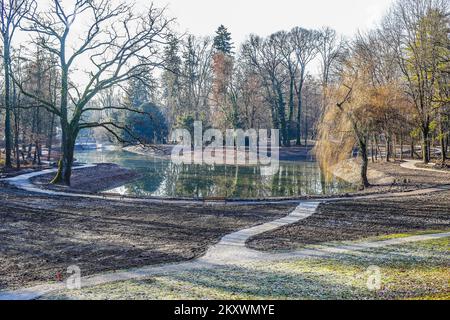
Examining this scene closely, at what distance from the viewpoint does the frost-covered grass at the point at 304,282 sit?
7.32 metres

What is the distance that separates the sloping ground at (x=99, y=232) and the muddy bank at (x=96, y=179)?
5.20m

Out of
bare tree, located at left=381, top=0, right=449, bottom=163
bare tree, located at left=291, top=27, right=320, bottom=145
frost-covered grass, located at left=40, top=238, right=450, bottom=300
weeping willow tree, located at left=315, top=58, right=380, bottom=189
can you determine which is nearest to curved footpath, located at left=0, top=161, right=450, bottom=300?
frost-covered grass, located at left=40, top=238, right=450, bottom=300

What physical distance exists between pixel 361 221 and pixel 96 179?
66.4 feet

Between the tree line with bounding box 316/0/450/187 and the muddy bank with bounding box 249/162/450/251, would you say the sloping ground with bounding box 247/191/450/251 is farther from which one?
the tree line with bounding box 316/0/450/187

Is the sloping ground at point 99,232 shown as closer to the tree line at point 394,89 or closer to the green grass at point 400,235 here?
the green grass at point 400,235

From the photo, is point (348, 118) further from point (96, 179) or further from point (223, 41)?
point (223, 41)

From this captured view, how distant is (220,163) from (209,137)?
8.54 m

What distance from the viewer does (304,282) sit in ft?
26.3

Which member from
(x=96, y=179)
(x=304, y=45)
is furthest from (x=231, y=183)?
(x=304, y=45)

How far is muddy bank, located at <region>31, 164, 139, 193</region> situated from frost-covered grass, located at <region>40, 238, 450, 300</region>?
48.4ft

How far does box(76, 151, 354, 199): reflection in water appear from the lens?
25.4 metres

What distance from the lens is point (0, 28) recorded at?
27.0m
